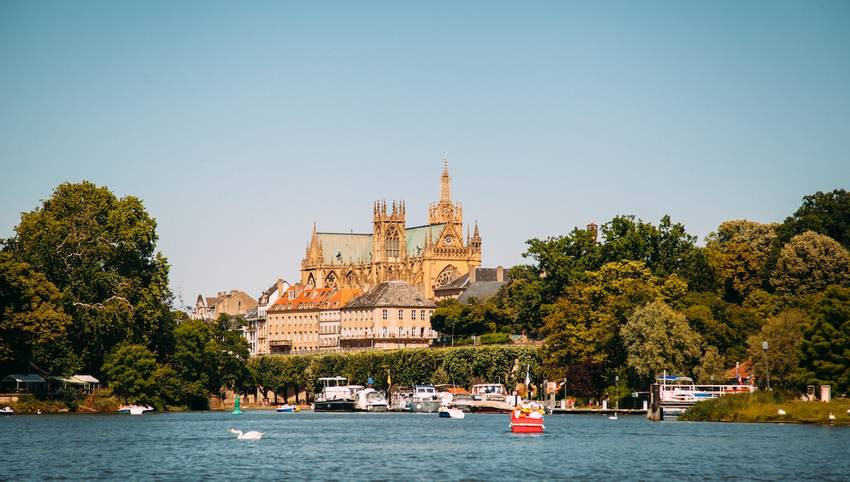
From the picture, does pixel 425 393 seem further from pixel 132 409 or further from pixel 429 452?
pixel 429 452

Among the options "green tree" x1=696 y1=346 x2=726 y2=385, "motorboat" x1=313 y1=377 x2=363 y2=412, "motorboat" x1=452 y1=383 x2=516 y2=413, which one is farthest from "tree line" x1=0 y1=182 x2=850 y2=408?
"motorboat" x1=313 y1=377 x2=363 y2=412

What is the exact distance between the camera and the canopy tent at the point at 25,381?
484ft

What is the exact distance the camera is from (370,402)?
189500 mm

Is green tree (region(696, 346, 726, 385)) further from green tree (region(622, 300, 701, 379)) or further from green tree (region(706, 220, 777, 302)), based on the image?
green tree (region(706, 220, 777, 302))

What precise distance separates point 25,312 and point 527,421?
162 feet

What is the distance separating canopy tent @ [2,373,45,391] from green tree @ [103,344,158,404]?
22.1 ft

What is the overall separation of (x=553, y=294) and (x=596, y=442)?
3221 inches

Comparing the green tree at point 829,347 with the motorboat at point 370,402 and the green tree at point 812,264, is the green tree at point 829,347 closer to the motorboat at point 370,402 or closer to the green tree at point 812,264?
the green tree at point 812,264

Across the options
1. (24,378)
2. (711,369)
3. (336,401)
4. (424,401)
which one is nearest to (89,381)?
(24,378)

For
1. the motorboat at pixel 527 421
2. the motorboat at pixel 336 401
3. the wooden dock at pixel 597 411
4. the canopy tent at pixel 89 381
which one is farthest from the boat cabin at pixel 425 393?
the motorboat at pixel 527 421

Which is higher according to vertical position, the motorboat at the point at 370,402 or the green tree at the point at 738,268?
the green tree at the point at 738,268

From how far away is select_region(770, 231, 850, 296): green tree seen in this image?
154 m

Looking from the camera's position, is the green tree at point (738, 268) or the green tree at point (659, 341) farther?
the green tree at point (738, 268)

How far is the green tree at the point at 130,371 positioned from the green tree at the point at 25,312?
9.66m
